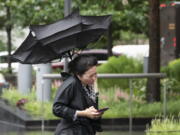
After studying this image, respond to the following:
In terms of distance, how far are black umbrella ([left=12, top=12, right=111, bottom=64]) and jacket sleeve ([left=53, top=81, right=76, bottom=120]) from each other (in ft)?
2.31

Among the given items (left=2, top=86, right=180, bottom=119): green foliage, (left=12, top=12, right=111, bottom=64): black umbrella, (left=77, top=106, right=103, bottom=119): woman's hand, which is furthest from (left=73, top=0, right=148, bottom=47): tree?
(left=77, top=106, right=103, bottom=119): woman's hand

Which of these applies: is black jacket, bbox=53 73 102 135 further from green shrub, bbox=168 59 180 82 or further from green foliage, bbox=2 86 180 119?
green shrub, bbox=168 59 180 82

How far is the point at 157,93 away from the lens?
17188mm

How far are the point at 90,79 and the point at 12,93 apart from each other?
43.2 feet

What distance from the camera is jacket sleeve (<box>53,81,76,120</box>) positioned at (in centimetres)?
694

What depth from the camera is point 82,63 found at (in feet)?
23.3

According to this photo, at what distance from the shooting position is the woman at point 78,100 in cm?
698

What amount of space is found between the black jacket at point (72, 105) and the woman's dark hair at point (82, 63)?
0.27 ft

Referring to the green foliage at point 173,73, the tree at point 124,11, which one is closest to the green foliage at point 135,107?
the green foliage at point 173,73

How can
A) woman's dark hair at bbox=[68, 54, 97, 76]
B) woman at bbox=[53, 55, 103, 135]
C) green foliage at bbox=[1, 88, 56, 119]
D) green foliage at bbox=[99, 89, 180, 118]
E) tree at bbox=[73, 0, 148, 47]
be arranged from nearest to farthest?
1. woman at bbox=[53, 55, 103, 135]
2. woman's dark hair at bbox=[68, 54, 97, 76]
3. green foliage at bbox=[99, 89, 180, 118]
4. green foliage at bbox=[1, 88, 56, 119]
5. tree at bbox=[73, 0, 148, 47]

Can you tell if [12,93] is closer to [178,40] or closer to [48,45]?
[178,40]

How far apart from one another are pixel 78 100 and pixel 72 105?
0.24ft

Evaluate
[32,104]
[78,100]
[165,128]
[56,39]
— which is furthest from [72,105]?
[32,104]

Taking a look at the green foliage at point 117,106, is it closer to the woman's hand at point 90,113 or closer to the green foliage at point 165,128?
the green foliage at point 165,128
